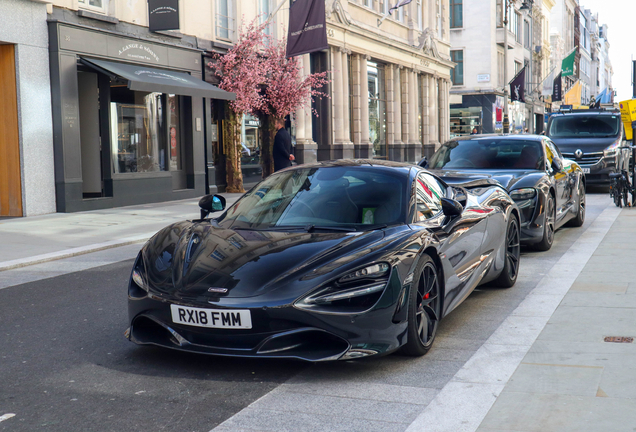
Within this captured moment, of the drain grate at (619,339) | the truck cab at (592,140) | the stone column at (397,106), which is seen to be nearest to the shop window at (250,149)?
the truck cab at (592,140)

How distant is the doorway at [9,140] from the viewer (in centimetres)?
1473

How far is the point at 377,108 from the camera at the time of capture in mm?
33875

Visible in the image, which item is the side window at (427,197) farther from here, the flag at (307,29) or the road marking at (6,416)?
the flag at (307,29)

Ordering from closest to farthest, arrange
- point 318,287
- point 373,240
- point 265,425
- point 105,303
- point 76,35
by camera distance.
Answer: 1. point 265,425
2. point 318,287
3. point 373,240
4. point 105,303
5. point 76,35

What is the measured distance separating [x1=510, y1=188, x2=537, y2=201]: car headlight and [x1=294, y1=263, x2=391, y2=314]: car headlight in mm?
5181

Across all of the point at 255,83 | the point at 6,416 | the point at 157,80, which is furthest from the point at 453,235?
the point at 255,83

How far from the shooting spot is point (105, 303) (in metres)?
6.67

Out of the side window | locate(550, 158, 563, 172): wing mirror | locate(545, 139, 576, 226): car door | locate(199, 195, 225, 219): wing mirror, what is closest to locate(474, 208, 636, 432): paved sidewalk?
the side window

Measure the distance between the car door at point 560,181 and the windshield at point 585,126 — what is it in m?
A: 11.0

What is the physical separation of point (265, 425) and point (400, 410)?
2.30ft

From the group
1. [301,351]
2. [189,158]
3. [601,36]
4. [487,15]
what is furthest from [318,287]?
[601,36]

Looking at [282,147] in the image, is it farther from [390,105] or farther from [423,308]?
[390,105]

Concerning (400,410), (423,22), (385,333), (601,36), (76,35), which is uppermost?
(601,36)

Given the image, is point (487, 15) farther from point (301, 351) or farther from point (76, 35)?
point (301, 351)
